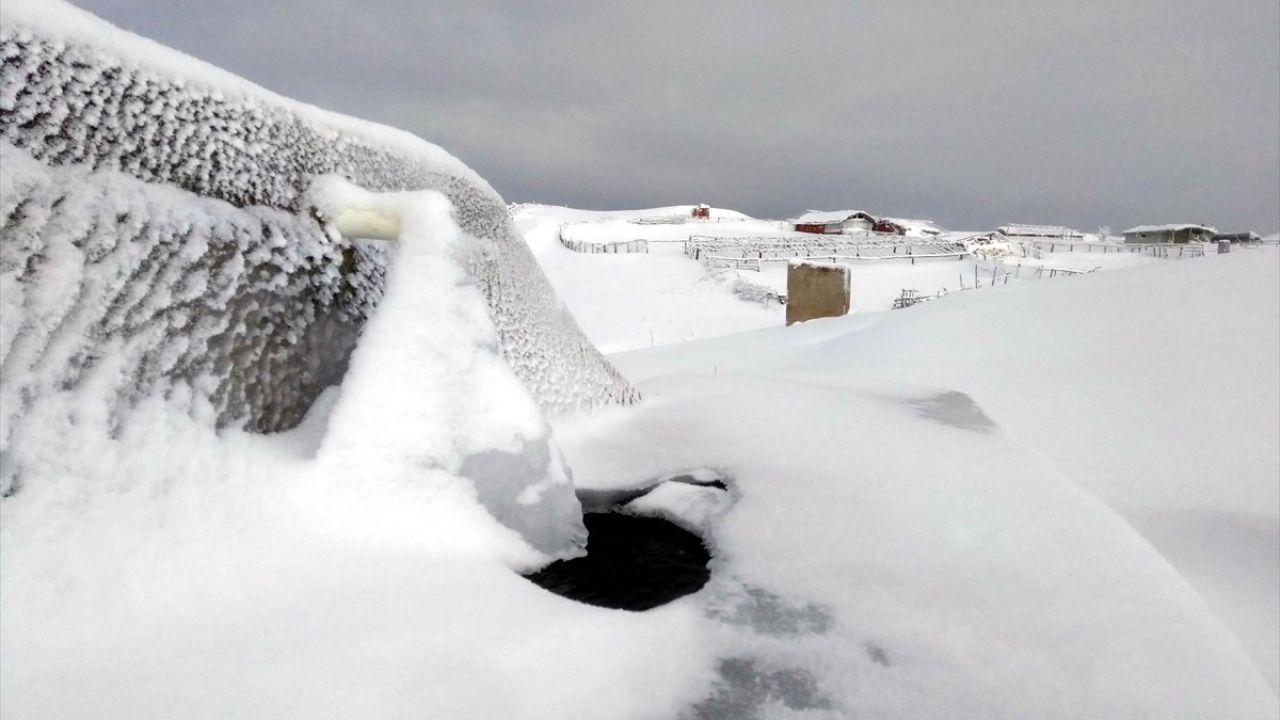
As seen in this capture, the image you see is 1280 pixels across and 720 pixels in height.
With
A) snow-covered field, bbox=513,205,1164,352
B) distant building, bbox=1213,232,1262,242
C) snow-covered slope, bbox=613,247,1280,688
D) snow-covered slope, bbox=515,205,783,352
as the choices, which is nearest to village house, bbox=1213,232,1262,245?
distant building, bbox=1213,232,1262,242

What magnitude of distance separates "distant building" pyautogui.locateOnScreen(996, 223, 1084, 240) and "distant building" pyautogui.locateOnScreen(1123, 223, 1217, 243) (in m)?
3.06

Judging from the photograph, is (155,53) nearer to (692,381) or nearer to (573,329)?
(573,329)

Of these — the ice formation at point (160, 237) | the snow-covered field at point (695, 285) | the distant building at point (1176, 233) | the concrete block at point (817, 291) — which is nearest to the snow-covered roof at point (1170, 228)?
the distant building at point (1176, 233)

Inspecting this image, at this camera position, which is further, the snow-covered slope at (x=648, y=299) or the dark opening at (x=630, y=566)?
the snow-covered slope at (x=648, y=299)

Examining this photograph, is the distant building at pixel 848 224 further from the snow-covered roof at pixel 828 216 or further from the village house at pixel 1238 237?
the village house at pixel 1238 237

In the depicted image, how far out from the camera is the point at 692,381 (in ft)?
11.8

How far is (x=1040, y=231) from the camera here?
3856 cm

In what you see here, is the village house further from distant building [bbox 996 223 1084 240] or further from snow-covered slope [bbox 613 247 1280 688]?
snow-covered slope [bbox 613 247 1280 688]

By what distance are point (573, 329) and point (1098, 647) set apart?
7.52ft

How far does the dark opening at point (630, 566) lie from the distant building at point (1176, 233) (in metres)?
40.4

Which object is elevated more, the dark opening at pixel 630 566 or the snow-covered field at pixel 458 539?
the snow-covered field at pixel 458 539

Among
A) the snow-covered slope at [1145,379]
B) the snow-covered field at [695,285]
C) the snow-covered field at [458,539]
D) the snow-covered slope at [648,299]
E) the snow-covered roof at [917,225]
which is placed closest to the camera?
the snow-covered field at [458,539]

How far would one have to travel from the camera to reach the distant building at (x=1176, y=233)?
31516 mm

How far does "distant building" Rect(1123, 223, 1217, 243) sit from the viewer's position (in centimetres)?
3152
